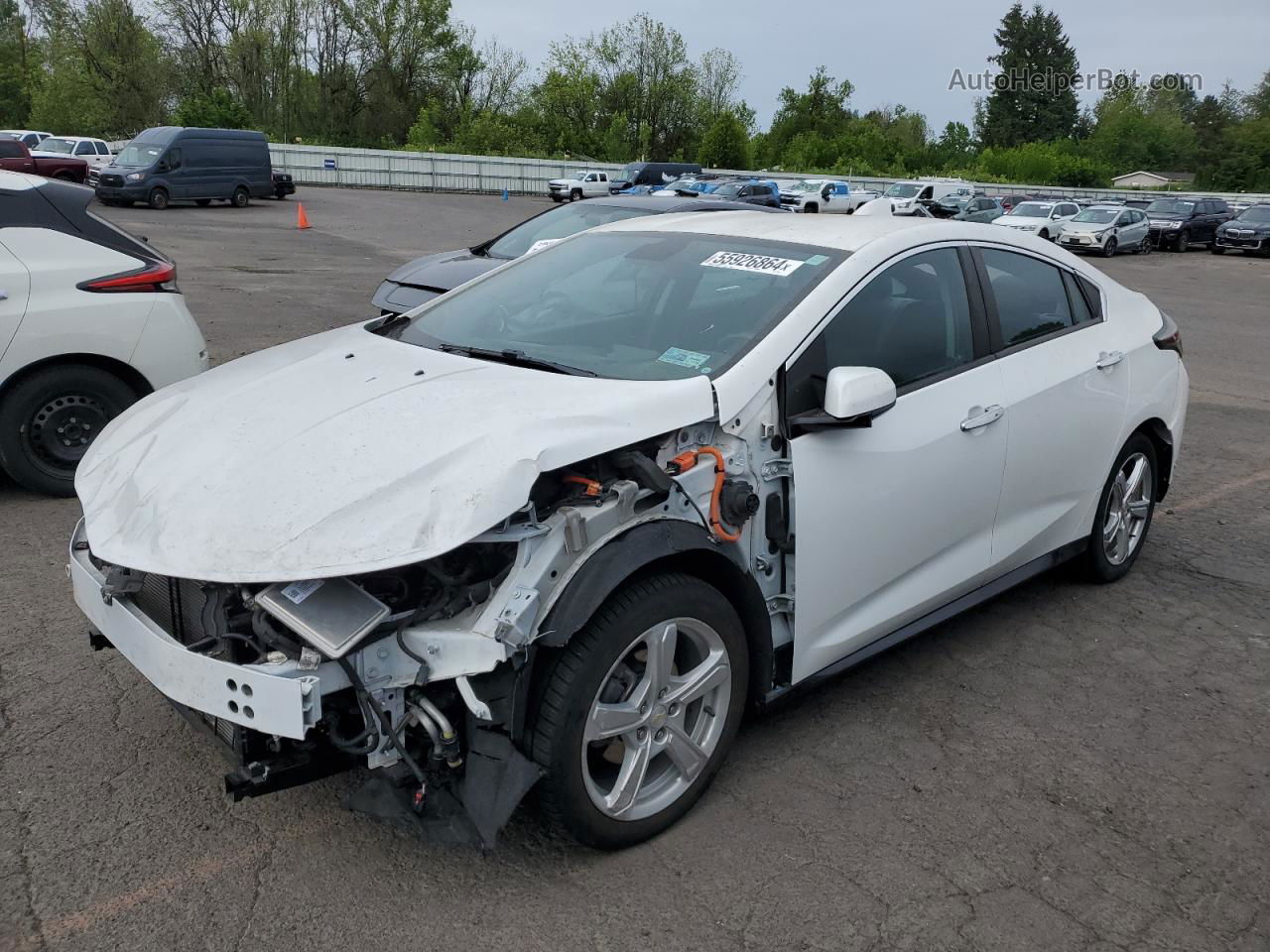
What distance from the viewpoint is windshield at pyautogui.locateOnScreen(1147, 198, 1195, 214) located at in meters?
35.4

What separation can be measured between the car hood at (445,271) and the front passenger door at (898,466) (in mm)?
5810

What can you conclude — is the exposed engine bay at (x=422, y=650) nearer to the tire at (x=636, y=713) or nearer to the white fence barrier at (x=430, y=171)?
the tire at (x=636, y=713)

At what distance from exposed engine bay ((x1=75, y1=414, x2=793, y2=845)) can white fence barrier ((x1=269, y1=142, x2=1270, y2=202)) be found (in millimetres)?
45544

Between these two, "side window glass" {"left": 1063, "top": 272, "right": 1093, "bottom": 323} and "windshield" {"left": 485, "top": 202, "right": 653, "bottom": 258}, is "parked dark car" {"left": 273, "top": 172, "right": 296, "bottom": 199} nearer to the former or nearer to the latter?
"windshield" {"left": 485, "top": 202, "right": 653, "bottom": 258}

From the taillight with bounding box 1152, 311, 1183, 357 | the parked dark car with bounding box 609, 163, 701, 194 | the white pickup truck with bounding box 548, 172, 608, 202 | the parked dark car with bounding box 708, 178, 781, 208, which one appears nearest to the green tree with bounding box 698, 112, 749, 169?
the parked dark car with bounding box 609, 163, 701, 194

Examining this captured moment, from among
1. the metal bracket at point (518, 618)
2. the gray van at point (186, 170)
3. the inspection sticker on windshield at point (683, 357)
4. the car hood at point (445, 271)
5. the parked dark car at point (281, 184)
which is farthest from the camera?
the parked dark car at point (281, 184)

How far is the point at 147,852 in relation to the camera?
297 cm

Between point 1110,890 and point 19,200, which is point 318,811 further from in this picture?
point 19,200

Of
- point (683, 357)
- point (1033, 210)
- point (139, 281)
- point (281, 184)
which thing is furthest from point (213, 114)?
point (683, 357)

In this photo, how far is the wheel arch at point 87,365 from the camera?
571 centimetres

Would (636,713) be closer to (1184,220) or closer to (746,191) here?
(746,191)

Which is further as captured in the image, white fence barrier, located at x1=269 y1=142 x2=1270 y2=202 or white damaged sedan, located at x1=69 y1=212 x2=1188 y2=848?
white fence barrier, located at x1=269 y1=142 x2=1270 y2=202

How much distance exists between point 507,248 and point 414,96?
209 ft

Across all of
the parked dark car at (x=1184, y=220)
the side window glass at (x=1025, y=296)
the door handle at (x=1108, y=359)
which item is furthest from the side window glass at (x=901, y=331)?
the parked dark car at (x=1184, y=220)
